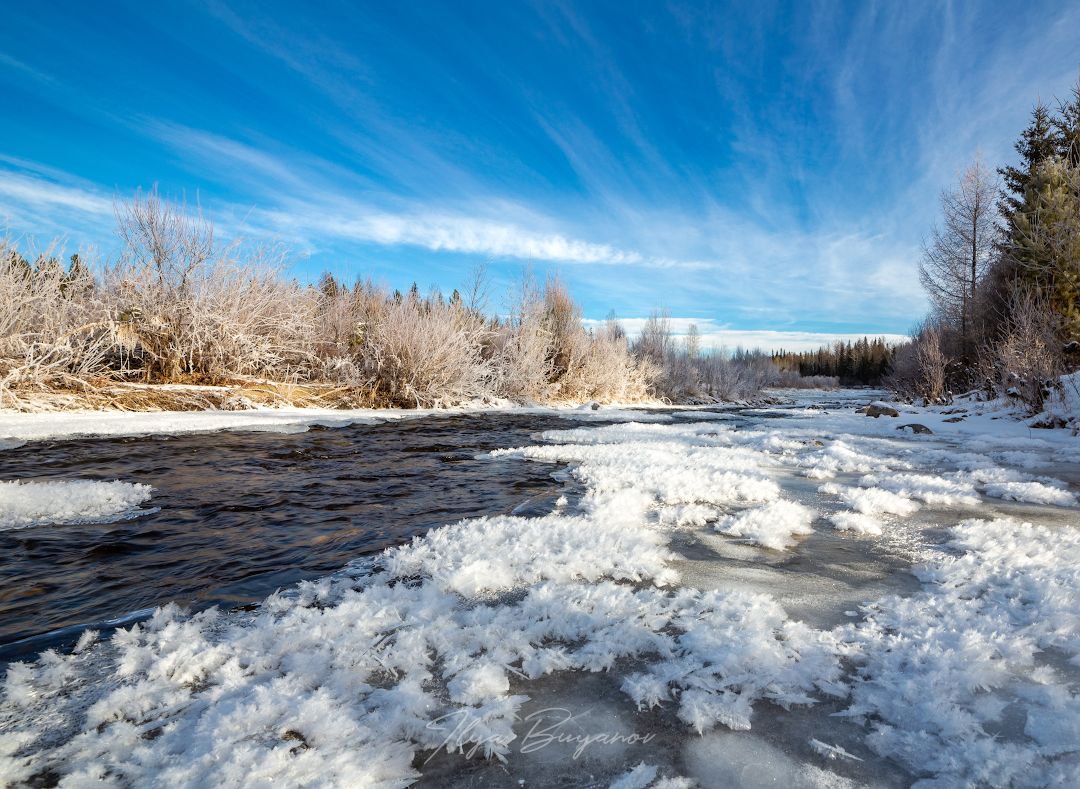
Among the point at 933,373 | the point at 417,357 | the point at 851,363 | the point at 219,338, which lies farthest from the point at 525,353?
the point at 851,363

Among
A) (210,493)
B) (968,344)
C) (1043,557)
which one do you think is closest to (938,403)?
(968,344)

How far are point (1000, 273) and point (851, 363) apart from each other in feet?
192

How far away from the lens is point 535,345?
17047 mm

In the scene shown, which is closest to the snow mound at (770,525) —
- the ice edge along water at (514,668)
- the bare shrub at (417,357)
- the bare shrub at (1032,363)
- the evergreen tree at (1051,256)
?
the ice edge along water at (514,668)

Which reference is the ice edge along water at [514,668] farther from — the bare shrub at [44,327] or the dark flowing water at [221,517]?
the bare shrub at [44,327]

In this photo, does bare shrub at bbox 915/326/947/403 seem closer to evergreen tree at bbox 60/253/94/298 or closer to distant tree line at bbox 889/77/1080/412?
distant tree line at bbox 889/77/1080/412

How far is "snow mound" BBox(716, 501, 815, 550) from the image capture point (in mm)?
2490

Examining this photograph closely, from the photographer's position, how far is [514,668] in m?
1.37

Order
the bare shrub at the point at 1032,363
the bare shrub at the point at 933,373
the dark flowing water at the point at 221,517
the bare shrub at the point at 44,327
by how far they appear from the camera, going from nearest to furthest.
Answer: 1. the dark flowing water at the point at 221,517
2. the bare shrub at the point at 44,327
3. the bare shrub at the point at 1032,363
4. the bare shrub at the point at 933,373

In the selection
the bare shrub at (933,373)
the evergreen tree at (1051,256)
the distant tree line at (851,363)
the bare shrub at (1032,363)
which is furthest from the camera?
the distant tree line at (851,363)

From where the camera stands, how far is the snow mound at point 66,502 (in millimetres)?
2699
